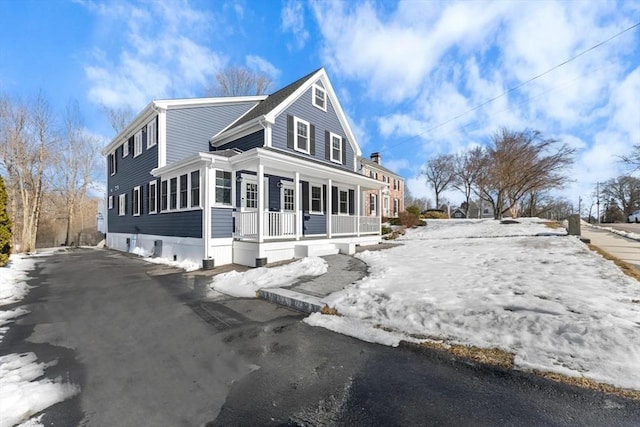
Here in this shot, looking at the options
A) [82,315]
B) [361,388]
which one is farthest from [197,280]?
[361,388]

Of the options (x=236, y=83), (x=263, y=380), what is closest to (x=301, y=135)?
(x=263, y=380)

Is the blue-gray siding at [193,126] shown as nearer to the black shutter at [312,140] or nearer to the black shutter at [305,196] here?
the black shutter at [312,140]

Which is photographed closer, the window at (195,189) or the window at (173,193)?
the window at (195,189)

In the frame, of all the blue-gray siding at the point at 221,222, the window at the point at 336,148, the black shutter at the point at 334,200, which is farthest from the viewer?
the window at the point at 336,148

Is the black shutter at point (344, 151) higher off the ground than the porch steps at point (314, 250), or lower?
higher

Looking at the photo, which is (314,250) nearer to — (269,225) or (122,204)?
(269,225)

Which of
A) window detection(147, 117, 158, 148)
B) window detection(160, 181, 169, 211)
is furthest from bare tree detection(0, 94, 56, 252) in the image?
window detection(160, 181, 169, 211)

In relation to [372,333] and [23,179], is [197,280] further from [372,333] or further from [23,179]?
[23,179]

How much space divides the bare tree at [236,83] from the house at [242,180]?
44.2 ft

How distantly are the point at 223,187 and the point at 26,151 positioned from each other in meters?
15.5

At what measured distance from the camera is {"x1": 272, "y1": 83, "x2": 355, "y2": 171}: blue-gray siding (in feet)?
40.4

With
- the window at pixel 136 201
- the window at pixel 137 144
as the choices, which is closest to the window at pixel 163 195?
the window at pixel 136 201

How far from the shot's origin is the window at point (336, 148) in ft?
49.8

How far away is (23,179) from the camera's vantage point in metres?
17.0
